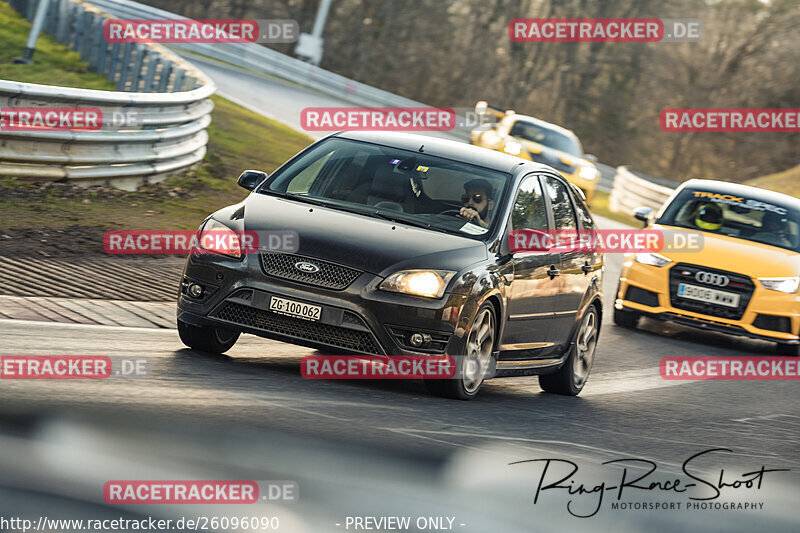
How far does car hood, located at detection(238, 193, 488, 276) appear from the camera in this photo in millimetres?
7695

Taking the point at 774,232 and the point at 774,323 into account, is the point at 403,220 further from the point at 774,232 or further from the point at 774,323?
the point at 774,232

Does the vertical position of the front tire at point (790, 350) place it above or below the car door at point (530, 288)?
below

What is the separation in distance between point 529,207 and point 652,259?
5.50 metres

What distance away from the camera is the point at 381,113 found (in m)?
37.2

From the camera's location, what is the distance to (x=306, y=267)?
302 inches

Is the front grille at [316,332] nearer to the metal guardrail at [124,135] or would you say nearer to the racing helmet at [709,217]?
the metal guardrail at [124,135]

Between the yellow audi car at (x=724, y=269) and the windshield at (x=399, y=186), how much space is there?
561 cm

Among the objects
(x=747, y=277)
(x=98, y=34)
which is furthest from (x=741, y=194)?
(x=98, y=34)

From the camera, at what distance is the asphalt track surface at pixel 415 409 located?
19.9ft

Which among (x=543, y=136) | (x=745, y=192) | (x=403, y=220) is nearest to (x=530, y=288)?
(x=403, y=220)

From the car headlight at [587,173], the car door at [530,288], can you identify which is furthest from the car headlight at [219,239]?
the car headlight at [587,173]

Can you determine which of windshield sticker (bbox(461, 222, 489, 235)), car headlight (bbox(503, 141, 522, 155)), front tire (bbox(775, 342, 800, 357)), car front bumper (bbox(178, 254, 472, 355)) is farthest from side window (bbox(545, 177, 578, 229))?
car headlight (bbox(503, 141, 522, 155))

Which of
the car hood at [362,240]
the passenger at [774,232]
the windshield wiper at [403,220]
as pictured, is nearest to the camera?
the car hood at [362,240]

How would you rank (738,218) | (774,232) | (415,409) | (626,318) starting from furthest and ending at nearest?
(626,318), (738,218), (774,232), (415,409)
